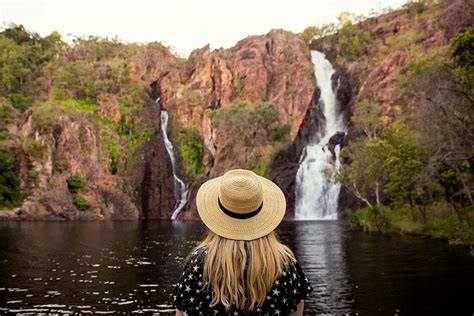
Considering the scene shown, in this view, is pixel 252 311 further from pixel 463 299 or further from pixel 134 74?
pixel 134 74

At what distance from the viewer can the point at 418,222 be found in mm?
49531

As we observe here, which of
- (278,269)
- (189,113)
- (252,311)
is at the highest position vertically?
(189,113)

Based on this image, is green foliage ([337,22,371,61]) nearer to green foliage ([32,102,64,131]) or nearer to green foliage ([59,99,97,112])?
green foliage ([59,99,97,112])

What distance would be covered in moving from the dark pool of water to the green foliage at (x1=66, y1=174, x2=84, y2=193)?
42.7 m

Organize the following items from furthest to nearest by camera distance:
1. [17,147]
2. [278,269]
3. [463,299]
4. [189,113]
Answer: [189,113]
[17,147]
[463,299]
[278,269]

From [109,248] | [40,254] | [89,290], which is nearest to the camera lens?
[89,290]

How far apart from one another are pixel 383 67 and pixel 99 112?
177ft

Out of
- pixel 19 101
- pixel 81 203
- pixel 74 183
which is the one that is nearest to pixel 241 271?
pixel 81 203

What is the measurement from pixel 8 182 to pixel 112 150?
20665 millimetres

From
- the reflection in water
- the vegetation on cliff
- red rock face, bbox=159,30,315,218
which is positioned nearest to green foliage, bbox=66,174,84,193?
red rock face, bbox=159,30,315,218

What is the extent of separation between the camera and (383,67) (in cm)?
9312

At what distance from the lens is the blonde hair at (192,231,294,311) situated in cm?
394

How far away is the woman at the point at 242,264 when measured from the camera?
3959 mm

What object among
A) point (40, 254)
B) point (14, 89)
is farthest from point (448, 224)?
point (14, 89)
